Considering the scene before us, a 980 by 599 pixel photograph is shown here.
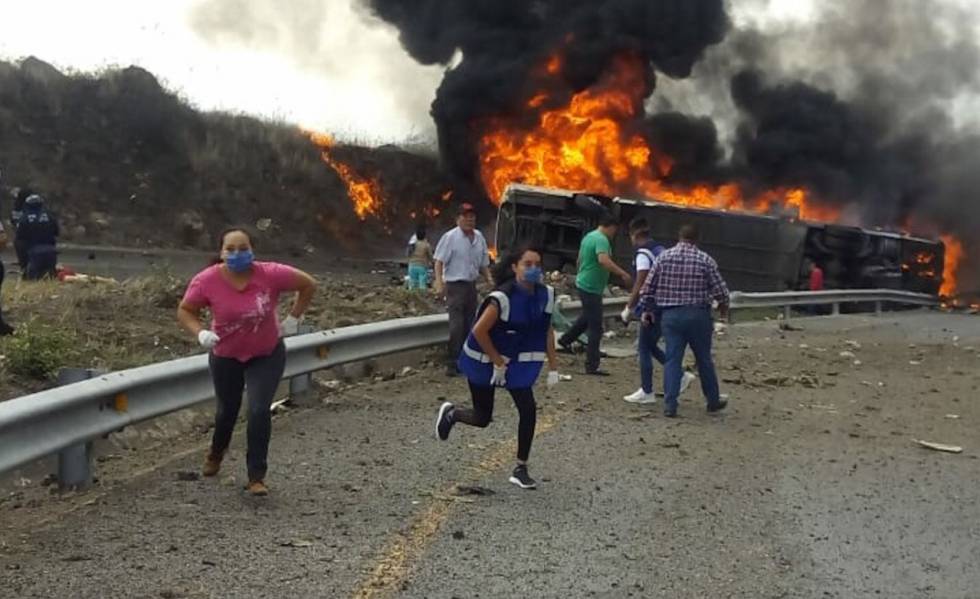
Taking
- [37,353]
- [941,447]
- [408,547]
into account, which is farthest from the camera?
[37,353]

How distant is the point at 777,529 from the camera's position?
18.4 ft

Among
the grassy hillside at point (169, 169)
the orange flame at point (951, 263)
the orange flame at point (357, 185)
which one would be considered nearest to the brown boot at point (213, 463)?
the grassy hillside at point (169, 169)

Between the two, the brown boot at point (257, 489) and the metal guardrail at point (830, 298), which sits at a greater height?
the metal guardrail at point (830, 298)

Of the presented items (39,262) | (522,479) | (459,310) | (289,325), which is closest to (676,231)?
(39,262)

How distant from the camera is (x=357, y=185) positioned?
1486 inches

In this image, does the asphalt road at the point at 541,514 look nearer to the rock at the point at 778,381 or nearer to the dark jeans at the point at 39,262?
the rock at the point at 778,381

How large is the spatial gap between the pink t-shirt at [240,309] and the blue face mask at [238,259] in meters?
0.10

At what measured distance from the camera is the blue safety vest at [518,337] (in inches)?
255

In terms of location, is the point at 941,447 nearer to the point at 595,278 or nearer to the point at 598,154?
the point at 595,278

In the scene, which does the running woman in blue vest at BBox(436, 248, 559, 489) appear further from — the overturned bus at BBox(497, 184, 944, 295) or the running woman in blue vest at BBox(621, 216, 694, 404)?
the overturned bus at BBox(497, 184, 944, 295)

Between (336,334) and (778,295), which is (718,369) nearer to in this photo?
(336,334)

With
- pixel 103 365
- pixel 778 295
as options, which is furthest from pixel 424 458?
pixel 778 295

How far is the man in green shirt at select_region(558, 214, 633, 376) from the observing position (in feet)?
38.3

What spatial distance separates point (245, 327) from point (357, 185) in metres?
32.1
